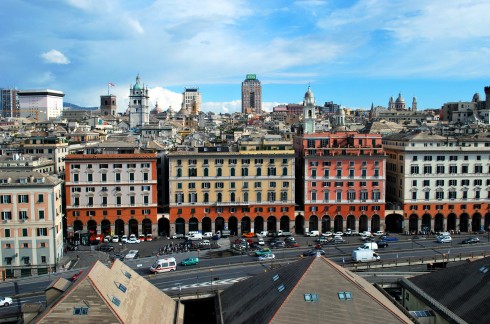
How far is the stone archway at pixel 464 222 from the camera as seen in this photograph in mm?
92938

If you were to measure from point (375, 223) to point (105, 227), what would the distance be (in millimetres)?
44789

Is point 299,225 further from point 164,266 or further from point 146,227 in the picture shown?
point 164,266

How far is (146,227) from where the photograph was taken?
88.2 meters

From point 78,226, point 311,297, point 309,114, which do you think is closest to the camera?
point 311,297

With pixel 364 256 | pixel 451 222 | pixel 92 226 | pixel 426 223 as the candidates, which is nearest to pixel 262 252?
pixel 364 256

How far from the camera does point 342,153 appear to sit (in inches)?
3578

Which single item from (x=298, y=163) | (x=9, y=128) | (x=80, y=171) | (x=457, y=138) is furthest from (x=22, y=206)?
(x=9, y=128)

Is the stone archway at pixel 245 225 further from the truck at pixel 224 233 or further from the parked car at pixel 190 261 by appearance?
the parked car at pixel 190 261

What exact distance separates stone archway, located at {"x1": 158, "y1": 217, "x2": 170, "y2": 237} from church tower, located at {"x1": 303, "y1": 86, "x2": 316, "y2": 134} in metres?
28.9

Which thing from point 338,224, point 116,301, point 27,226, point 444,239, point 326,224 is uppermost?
point 116,301

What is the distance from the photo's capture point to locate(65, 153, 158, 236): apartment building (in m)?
85.4

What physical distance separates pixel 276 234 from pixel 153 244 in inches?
782

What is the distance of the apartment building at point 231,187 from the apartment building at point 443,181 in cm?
2010

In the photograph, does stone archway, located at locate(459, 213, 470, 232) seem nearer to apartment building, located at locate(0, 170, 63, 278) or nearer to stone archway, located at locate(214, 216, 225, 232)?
stone archway, located at locate(214, 216, 225, 232)
